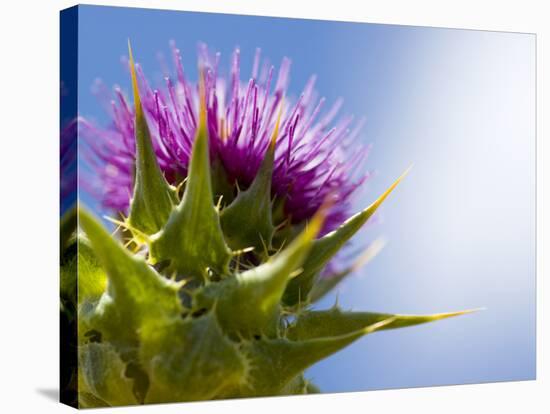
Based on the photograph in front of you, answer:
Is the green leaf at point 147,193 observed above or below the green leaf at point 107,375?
above

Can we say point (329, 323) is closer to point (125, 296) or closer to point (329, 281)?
point (329, 281)

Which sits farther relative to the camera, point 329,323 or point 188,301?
point 329,323

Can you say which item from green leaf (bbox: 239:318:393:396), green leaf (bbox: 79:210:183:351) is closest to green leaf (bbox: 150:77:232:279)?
green leaf (bbox: 79:210:183:351)

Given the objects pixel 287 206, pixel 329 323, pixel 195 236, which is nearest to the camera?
pixel 195 236

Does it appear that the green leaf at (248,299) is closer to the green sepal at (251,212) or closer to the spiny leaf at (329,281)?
the green sepal at (251,212)

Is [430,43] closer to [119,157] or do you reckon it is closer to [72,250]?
[119,157]

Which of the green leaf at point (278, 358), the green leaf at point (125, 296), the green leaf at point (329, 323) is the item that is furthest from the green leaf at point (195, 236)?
the green leaf at point (329, 323)

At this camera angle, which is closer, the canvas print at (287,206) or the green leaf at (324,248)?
the canvas print at (287,206)

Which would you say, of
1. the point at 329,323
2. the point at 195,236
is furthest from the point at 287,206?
the point at 195,236
